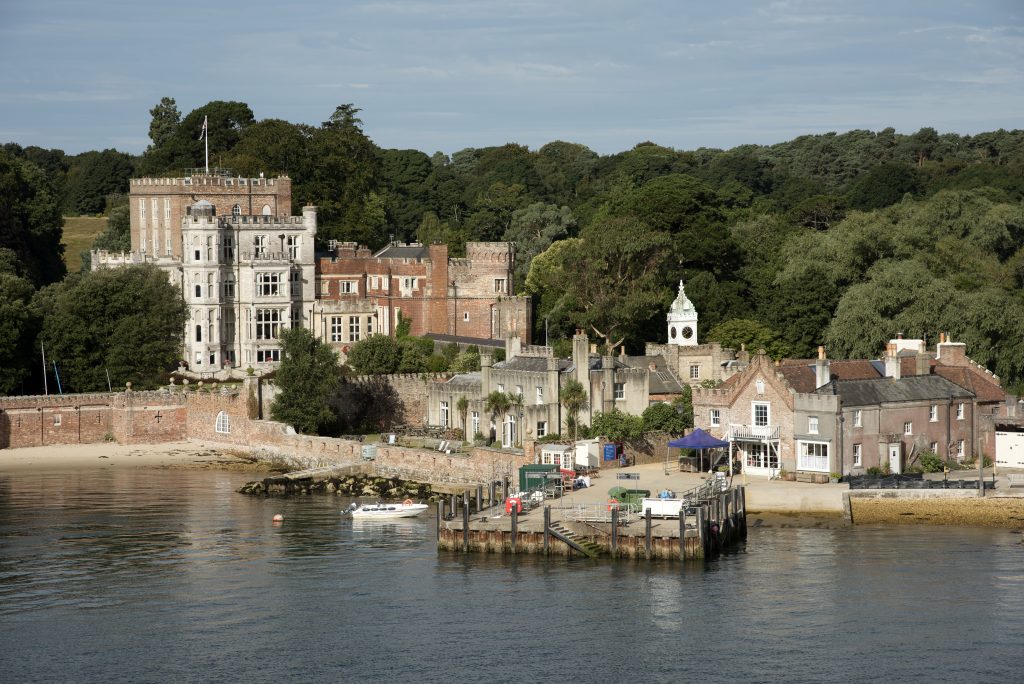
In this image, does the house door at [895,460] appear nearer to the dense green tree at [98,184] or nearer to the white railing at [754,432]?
the white railing at [754,432]

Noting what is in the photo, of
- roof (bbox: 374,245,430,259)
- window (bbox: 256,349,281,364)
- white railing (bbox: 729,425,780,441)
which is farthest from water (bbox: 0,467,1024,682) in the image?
roof (bbox: 374,245,430,259)

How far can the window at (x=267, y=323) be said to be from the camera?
90.0 metres

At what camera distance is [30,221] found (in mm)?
111000

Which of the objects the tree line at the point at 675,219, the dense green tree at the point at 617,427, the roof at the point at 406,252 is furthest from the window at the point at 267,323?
the dense green tree at the point at 617,427

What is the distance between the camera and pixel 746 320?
81312mm

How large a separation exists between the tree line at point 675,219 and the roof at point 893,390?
10.7m

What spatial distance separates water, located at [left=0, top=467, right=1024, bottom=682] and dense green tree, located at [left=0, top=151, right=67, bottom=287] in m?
52.2

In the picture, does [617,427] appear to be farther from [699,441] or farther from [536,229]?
[536,229]

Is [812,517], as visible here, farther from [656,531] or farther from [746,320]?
[746,320]

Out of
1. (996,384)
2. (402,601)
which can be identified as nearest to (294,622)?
(402,601)

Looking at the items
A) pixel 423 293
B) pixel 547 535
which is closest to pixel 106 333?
pixel 423 293

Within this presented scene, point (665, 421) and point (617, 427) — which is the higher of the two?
point (665, 421)

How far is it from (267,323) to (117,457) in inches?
642

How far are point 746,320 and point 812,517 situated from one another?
25696 millimetres
